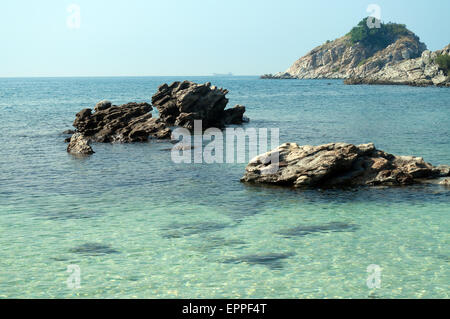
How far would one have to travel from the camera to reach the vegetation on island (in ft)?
589

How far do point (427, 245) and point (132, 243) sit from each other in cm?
1150

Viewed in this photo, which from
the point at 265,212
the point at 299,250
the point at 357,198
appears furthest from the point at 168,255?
Answer: the point at 357,198

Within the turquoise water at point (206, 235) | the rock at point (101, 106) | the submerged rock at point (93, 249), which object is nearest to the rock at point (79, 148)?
the turquoise water at point (206, 235)

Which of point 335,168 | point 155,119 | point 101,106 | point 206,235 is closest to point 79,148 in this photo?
point 155,119

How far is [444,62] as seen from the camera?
180 metres

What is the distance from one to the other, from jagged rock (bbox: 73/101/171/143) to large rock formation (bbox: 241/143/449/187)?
22.7 metres

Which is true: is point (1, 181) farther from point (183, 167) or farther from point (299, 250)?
point (299, 250)

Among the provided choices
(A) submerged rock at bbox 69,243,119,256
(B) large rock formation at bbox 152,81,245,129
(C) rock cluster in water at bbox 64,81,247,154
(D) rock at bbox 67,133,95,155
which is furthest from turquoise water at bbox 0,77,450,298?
(B) large rock formation at bbox 152,81,245,129

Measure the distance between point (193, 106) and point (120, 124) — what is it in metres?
10.2

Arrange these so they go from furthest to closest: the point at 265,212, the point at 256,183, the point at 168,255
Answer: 1. the point at 256,183
2. the point at 265,212
3. the point at 168,255

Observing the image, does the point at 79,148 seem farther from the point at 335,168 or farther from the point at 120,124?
the point at 335,168

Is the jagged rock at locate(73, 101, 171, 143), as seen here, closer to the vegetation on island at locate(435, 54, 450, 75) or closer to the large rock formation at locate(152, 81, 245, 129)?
the large rock formation at locate(152, 81, 245, 129)

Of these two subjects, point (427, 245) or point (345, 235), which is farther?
point (345, 235)

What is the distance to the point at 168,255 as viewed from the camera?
18344 mm
